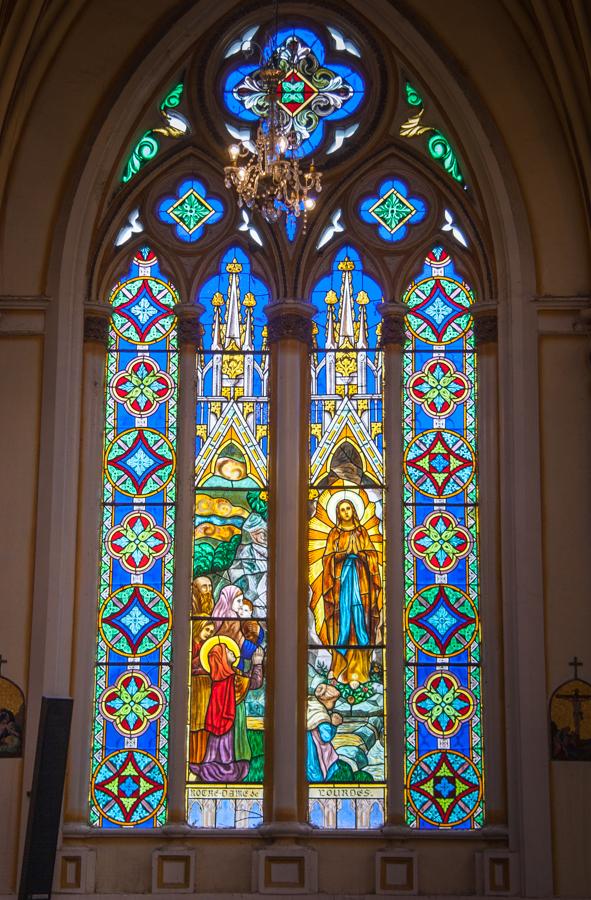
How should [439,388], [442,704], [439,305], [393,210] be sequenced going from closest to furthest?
[442,704], [439,388], [439,305], [393,210]

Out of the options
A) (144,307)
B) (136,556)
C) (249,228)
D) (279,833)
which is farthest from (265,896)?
(249,228)

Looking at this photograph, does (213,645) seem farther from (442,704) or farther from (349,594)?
(442,704)

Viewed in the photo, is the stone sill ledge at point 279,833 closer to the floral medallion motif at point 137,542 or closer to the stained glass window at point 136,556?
the stained glass window at point 136,556

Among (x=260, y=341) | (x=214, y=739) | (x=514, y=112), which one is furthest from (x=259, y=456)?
(x=514, y=112)

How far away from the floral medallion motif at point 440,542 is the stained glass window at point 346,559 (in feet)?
1.07

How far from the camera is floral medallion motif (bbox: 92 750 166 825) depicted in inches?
581

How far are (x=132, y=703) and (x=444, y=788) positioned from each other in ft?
8.59

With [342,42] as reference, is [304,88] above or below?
below

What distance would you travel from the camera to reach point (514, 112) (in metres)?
15.6

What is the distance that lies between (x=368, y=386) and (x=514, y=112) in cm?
264

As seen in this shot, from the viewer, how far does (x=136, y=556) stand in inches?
603

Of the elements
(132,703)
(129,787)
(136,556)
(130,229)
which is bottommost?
(129,787)

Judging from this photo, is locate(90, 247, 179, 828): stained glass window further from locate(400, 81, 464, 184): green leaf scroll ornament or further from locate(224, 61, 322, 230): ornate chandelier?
locate(224, 61, 322, 230): ornate chandelier

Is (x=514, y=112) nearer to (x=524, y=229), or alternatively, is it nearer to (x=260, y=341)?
(x=524, y=229)
